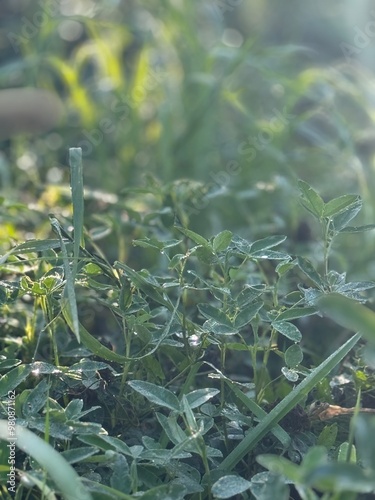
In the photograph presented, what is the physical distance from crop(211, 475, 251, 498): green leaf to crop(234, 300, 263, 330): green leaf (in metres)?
0.18

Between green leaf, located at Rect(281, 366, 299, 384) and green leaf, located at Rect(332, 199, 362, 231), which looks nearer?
green leaf, located at Rect(281, 366, 299, 384)

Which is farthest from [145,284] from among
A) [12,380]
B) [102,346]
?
[12,380]

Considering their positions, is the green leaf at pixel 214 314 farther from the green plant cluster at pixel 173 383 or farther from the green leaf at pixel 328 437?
the green leaf at pixel 328 437

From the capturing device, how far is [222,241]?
926 mm

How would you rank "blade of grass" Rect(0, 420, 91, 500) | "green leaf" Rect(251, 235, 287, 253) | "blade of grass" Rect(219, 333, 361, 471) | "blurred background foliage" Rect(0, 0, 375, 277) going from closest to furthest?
"blade of grass" Rect(0, 420, 91, 500), "blade of grass" Rect(219, 333, 361, 471), "green leaf" Rect(251, 235, 287, 253), "blurred background foliage" Rect(0, 0, 375, 277)

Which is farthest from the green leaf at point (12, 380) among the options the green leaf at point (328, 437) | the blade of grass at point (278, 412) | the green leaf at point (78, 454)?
the green leaf at point (328, 437)

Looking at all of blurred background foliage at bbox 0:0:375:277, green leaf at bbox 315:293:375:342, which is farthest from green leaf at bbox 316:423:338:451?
blurred background foliage at bbox 0:0:375:277

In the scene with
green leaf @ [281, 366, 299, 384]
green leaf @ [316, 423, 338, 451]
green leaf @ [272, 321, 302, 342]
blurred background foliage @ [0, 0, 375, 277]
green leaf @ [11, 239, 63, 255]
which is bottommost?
blurred background foliage @ [0, 0, 375, 277]

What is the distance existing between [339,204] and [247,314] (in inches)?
7.3

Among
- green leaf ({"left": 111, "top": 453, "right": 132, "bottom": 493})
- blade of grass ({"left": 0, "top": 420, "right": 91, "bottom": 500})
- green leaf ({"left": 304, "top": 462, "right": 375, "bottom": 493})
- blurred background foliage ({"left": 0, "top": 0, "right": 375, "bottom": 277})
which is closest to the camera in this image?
green leaf ({"left": 304, "top": 462, "right": 375, "bottom": 493})

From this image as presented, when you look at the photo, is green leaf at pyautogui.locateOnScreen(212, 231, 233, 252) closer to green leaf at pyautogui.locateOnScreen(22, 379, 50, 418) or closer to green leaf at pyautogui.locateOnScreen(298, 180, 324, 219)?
green leaf at pyautogui.locateOnScreen(298, 180, 324, 219)

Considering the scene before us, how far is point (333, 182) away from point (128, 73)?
116 cm

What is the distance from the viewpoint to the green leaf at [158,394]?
2.70ft

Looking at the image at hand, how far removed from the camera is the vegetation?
801mm
